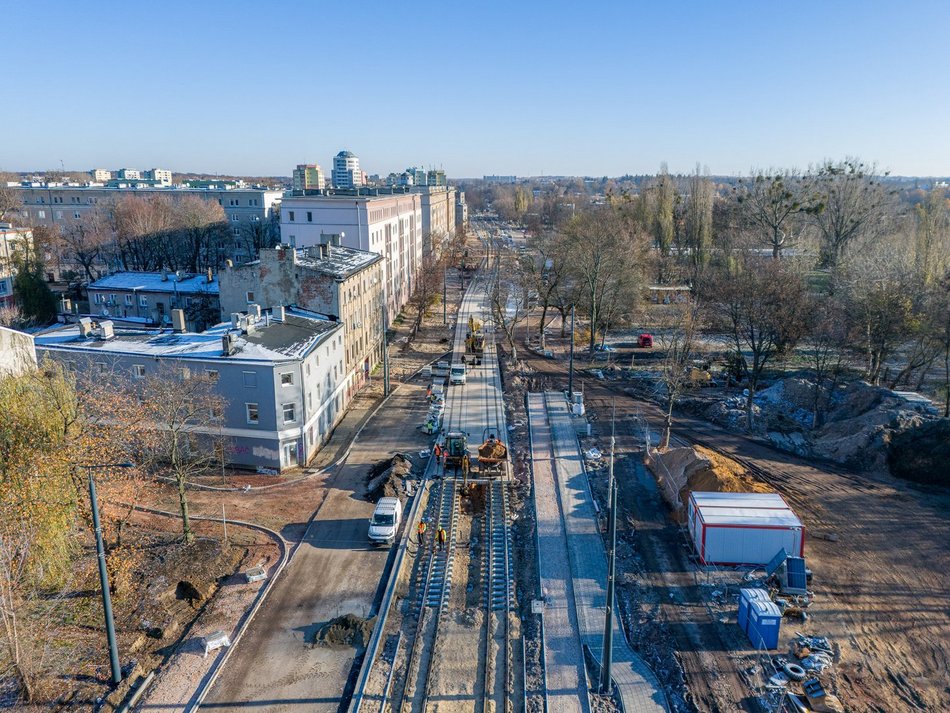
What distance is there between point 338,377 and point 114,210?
57.5 meters

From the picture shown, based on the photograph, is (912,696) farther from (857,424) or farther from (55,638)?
(55,638)

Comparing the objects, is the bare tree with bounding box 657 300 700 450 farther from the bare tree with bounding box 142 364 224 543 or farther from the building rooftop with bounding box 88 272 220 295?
the building rooftop with bounding box 88 272 220 295

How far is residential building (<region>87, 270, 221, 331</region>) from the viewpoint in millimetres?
45594

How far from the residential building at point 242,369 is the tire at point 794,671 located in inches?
831

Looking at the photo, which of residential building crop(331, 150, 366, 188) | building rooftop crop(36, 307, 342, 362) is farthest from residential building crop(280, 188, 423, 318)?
residential building crop(331, 150, 366, 188)

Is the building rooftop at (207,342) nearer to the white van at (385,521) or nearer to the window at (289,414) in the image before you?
the window at (289,414)

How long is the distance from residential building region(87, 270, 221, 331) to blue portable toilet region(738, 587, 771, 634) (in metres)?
38.9

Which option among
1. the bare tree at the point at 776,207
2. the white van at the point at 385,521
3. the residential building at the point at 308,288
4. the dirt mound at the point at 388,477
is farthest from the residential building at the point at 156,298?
the bare tree at the point at 776,207

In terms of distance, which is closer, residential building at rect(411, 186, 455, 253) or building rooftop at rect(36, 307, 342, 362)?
building rooftop at rect(36, 307, 342, 362)

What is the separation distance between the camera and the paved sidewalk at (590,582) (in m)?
15.7

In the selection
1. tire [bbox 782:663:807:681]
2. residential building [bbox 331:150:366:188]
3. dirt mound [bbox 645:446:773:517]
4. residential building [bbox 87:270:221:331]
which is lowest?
tire [bbox 782:663:807:681]

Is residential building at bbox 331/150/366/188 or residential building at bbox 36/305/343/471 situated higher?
residential building at bbox 331/150/366/188

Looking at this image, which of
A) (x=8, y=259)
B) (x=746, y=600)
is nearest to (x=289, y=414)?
(x=746, y=600)

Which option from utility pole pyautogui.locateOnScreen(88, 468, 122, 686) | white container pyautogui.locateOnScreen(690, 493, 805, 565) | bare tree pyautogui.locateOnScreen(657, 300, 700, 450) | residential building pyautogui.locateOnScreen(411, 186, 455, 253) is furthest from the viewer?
residential building pyautogui.locateOnScreen(411, 186, 455, 253)
